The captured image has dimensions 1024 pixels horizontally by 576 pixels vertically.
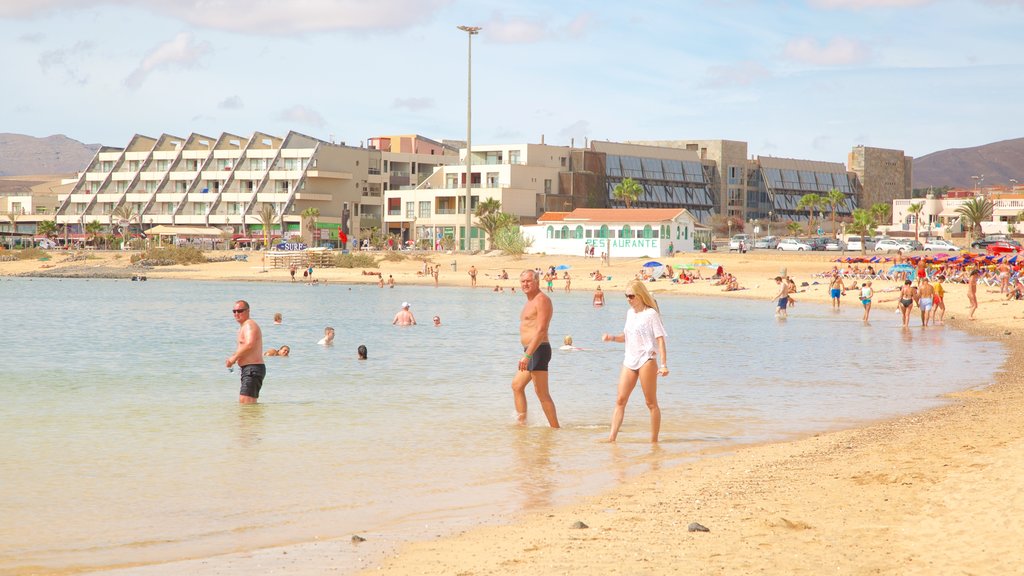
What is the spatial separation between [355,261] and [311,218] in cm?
2484

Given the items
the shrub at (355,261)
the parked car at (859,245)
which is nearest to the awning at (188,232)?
the shrub at (355,261)

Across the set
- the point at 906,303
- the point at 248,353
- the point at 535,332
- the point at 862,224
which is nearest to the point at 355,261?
the point at 862,224

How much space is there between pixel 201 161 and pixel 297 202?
16122 mm

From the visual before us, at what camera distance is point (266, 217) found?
99.7 metres

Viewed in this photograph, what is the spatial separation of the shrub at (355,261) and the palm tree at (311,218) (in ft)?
74.8

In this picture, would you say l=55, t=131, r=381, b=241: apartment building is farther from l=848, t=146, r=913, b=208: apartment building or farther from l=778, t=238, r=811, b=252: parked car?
l=848, t=146, r=913, b=208: apartment building

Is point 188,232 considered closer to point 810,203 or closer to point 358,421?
point 810,203

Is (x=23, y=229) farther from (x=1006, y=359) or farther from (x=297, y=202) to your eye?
(x=1006, y=359)

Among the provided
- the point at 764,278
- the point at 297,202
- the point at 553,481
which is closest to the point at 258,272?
the point at 297,202

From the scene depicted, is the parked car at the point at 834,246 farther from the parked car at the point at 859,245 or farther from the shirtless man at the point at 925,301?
the shirtless man at the point at 925,301

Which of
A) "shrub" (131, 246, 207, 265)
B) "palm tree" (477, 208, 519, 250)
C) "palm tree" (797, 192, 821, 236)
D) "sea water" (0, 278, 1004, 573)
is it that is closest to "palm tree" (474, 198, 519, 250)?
"palm tree" (477, 208, 519, 250)

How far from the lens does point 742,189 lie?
122312mm

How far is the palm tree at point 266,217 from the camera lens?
97.6m

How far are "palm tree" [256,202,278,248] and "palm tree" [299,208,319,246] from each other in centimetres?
329
